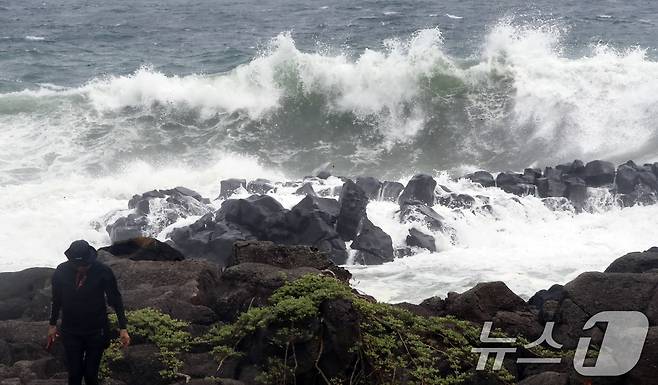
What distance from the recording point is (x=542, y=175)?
57.3 ft

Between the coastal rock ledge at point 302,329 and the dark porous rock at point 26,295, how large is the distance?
0.02 meters

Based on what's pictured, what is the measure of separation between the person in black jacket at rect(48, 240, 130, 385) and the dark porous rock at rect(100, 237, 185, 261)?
3665 mm

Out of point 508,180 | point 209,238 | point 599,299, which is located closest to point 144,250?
point 209,238

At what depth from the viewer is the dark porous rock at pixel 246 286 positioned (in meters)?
7.68

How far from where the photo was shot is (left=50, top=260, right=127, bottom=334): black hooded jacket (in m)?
6.22

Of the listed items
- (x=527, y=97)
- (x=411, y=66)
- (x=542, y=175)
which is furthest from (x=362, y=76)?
(x=542, y=175)

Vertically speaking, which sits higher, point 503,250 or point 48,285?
point 48,285

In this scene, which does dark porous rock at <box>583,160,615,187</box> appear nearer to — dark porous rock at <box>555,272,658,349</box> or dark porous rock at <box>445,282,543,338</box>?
dark porous rock at <box>445,282,543,338</box>

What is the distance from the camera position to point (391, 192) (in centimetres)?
1642

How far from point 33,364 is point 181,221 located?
311 inches

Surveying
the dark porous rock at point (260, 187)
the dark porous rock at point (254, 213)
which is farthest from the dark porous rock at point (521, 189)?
the dark porous rock at point (254, 213)

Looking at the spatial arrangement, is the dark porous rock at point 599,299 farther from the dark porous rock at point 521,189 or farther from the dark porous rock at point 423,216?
the dark porous rock at point 521,189

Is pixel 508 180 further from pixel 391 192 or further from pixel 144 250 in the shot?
pixel 144 250

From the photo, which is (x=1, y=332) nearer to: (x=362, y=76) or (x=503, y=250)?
(x=503, y=250)
